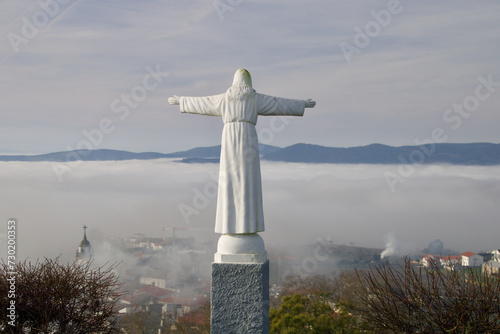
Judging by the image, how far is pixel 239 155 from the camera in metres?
8.08

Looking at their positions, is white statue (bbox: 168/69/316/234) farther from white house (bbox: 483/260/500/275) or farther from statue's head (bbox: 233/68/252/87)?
white house (bbox: 483/260/500/275)

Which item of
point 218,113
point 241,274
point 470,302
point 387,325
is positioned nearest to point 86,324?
point 241,274

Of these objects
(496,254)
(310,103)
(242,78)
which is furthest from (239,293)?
(496,254)

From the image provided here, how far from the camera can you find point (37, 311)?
10.1 metres

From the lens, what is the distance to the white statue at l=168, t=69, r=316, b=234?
26.5ft

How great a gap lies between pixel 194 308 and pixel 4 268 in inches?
262

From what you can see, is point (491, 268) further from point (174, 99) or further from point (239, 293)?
point (174, 99)

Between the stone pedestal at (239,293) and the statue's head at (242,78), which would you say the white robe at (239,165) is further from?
the stone pedestal at (239,293)

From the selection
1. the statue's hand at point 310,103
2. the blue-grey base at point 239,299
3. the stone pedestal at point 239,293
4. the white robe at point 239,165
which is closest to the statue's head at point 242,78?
the white robe at point 239,165

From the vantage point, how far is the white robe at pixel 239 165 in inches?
317

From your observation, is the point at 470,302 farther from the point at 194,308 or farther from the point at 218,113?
the point at 194,308

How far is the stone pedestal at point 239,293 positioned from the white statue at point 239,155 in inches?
17.7

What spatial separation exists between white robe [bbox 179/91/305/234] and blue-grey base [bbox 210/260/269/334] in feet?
1.99

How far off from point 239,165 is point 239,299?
2088 millimetres
